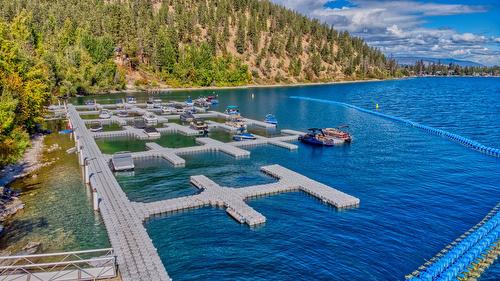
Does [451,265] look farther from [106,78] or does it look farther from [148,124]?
[106,78]

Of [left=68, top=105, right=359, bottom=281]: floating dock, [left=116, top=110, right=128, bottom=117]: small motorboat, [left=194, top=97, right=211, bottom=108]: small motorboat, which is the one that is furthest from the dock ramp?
[left=194, top=97, right=211, bottom=108]: small motorboat

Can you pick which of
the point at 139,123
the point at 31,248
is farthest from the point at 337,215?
the point at 139,123

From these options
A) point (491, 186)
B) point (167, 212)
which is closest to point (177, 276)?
point (167, 212)

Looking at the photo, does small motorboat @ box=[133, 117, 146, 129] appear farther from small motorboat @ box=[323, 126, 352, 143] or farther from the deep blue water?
small motorboat @ box=[323, 126, 352, 143]

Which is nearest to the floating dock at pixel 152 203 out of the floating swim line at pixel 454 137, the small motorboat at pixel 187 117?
the small motorboat at pixel 187 117

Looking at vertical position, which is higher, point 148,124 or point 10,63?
point 10,63

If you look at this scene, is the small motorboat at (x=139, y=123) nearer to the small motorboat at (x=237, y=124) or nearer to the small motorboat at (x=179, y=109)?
the small motorboat at (x=237, y=124)

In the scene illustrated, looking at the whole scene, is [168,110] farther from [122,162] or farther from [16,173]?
[16,173]
